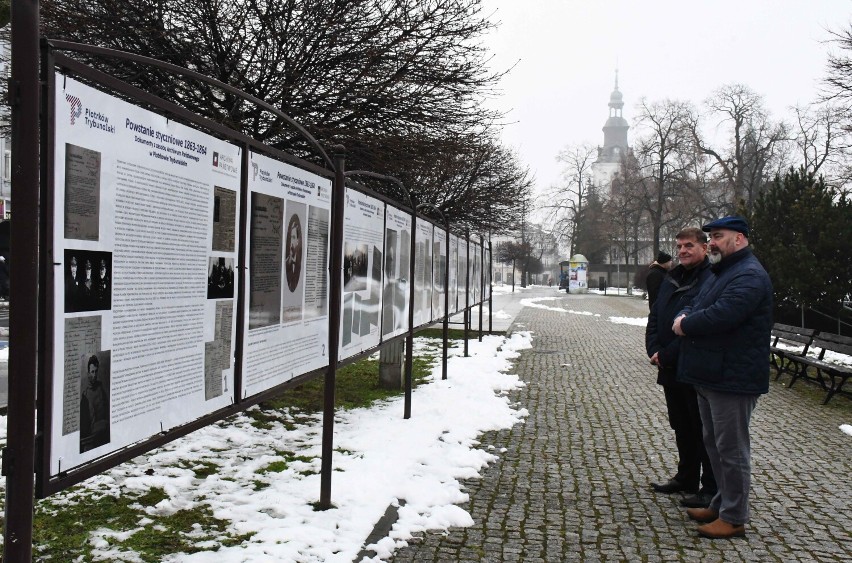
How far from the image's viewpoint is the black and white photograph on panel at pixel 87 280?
7.81ft

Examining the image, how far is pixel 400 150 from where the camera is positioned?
29.2 feet

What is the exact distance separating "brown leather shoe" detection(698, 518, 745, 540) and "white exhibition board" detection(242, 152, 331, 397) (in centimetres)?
251

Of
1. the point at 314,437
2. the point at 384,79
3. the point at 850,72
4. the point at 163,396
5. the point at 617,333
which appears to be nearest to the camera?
the point at 163,396

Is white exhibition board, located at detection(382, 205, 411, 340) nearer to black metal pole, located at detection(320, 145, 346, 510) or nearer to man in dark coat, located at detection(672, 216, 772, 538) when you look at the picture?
black metal pole, located at detection(320, 145, 346, 510)

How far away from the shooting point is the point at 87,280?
2.46 metres

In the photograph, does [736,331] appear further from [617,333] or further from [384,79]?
[617,333]

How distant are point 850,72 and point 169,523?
17.3 meters

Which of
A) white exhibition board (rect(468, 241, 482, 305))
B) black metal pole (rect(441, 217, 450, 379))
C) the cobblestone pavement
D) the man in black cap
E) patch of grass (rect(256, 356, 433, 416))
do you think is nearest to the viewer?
the cobblestone pavement

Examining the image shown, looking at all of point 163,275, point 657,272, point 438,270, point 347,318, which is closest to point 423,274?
point 438,270

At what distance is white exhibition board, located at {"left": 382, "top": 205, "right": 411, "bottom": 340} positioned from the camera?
677 cm

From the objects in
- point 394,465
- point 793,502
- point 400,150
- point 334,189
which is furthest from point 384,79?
point 793,502

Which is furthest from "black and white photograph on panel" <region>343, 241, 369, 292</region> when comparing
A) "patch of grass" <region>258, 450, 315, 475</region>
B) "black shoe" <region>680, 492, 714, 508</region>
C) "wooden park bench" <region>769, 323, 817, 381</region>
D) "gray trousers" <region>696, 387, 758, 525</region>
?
"wooden park bench" <region>769, 323, 817, 381</region>

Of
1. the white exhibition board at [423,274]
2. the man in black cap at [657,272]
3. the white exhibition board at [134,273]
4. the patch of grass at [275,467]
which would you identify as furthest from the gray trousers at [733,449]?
the white exhibition board at [423,274]

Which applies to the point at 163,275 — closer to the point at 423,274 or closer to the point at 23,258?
the point at 23,258
